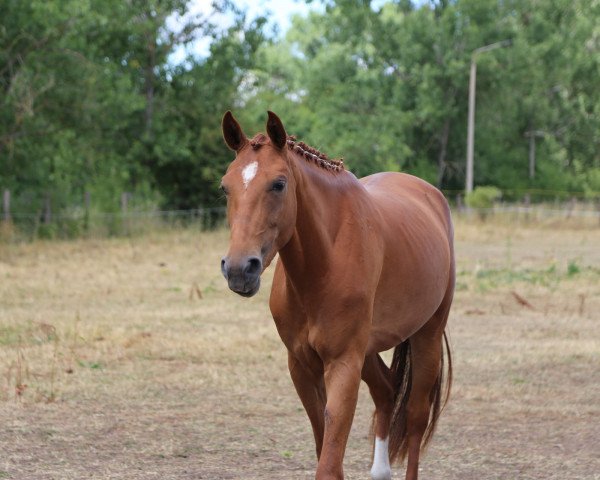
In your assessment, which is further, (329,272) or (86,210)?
(86,210)

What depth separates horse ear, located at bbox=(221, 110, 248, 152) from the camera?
13.6 feet

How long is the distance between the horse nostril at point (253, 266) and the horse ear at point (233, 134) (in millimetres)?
637

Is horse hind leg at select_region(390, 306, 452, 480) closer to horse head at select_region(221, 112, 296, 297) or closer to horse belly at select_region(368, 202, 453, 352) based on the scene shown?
horse belly at select_region(368, 202, 453, 352)

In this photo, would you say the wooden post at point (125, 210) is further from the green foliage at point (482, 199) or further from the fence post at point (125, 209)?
the green foliage at point (482, 199)

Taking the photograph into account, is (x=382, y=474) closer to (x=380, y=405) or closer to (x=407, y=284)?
(x=380, y=405)

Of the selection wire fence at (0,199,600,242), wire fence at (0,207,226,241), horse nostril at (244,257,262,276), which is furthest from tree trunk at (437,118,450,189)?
horse nostril at (244,257,262,276)

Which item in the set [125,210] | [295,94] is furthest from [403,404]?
[295,94]

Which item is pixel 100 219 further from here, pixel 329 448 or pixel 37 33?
pixel 329 448

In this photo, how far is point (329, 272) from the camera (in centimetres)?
434

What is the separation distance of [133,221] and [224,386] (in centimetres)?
1816

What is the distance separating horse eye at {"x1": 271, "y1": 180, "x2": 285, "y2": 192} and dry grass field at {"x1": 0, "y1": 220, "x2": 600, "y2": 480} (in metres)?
2.07

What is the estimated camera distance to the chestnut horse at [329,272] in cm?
397

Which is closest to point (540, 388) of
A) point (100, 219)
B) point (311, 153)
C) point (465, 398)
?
point (465, 398)

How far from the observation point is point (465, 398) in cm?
770
